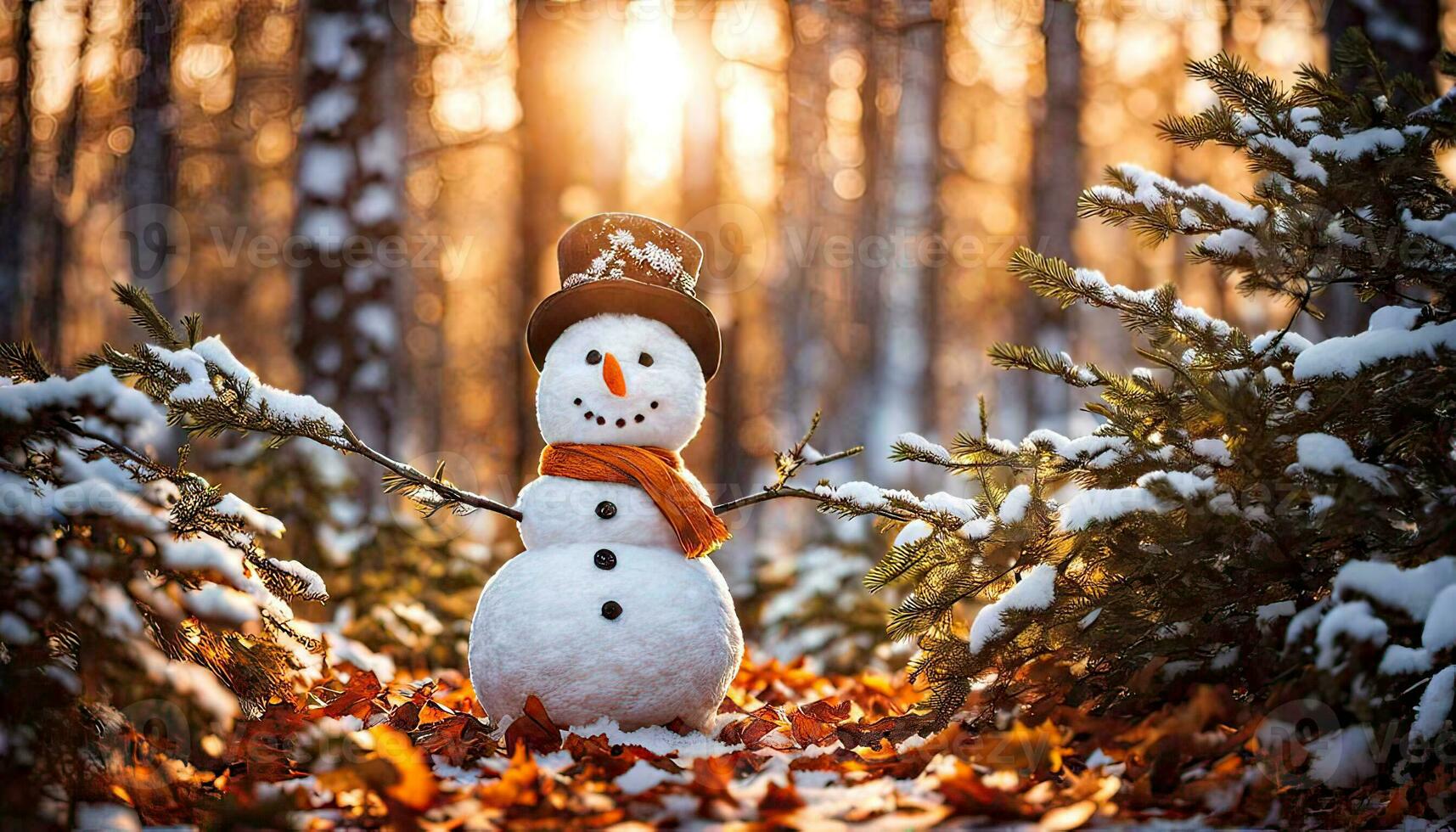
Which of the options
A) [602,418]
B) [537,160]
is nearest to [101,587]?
[602,418]

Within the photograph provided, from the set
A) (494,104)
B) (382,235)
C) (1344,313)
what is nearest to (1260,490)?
(1344,313)

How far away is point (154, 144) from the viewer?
33.8ft

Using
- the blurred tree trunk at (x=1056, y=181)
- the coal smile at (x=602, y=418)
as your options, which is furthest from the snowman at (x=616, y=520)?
the blurred tree trunk at (x=1056, y=181)

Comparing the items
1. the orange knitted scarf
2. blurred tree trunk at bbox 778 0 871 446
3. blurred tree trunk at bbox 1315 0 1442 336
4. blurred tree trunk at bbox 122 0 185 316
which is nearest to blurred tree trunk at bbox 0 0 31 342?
blurred tree trunk at bbox 122 0 185 316

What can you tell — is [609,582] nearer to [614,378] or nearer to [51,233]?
[614,378]

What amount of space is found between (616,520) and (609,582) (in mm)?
214

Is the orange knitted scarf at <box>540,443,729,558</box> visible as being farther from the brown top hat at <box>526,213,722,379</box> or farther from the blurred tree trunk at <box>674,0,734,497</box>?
the blurred tree trunk at <box>674,0,734,497</box>

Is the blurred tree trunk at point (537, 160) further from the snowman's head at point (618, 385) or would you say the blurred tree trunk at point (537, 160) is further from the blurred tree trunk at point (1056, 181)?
the snowman's head at point (618, 385)

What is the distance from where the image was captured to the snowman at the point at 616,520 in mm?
2867

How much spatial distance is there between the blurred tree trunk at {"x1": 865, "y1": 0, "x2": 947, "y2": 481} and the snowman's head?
31.1ft

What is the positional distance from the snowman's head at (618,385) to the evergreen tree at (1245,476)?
0.59 metres

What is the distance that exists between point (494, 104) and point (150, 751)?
10.8 m

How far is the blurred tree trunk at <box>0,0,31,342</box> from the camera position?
11289 mm

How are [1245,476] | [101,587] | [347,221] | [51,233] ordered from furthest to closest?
[51,233] → [347,221] → [1245,476] → [101,587]
